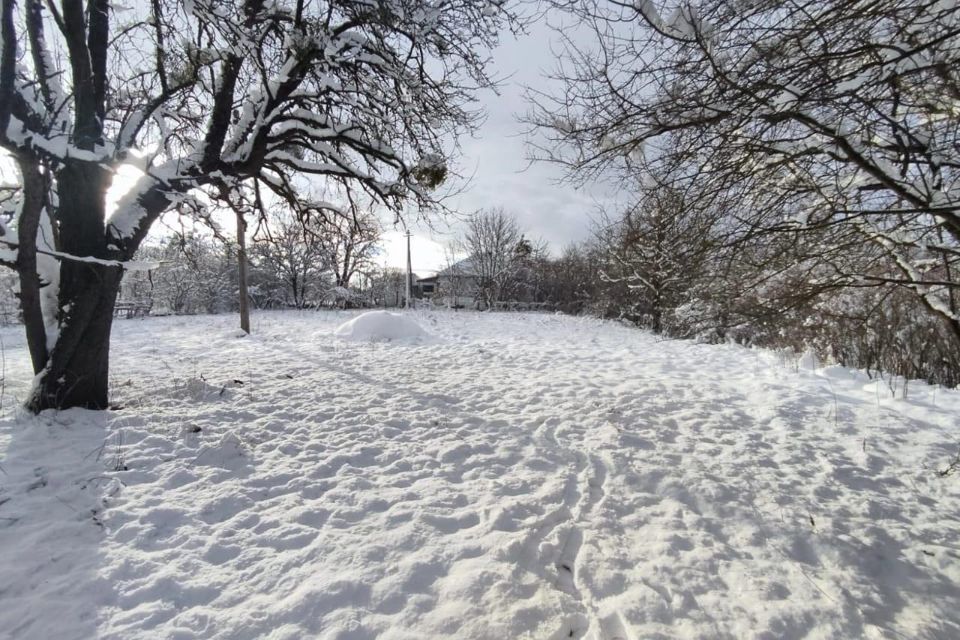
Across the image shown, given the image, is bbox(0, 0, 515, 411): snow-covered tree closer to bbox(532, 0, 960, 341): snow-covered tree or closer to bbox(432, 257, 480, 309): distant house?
bbox(532, 0, 960, 341): snow-covered tree

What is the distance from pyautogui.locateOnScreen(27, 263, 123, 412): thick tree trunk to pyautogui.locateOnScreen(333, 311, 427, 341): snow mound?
19.5ft

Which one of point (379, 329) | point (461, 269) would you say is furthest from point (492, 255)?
point (379, 329)

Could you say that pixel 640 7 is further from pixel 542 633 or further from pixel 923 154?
pixel 542 633

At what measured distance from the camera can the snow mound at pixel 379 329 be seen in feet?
33.6

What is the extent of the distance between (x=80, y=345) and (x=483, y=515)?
4.62 metres

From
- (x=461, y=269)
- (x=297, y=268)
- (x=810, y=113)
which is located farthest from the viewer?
(x=461, y=269)

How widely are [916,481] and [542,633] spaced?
3584 mm

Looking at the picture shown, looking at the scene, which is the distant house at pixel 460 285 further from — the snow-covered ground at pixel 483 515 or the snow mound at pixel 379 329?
the snow-covered ground at pixel 483 515

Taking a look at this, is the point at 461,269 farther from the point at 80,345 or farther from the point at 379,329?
the point at 80,345

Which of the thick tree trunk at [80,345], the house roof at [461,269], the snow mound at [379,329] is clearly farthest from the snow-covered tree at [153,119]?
the house roof at [461,269]

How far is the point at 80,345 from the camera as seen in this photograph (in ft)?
13.4

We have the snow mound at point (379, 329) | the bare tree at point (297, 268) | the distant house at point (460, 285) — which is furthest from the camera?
the distant house at point (460, 285)

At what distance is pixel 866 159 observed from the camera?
2.72m

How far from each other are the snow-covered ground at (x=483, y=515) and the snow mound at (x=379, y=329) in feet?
16.0
